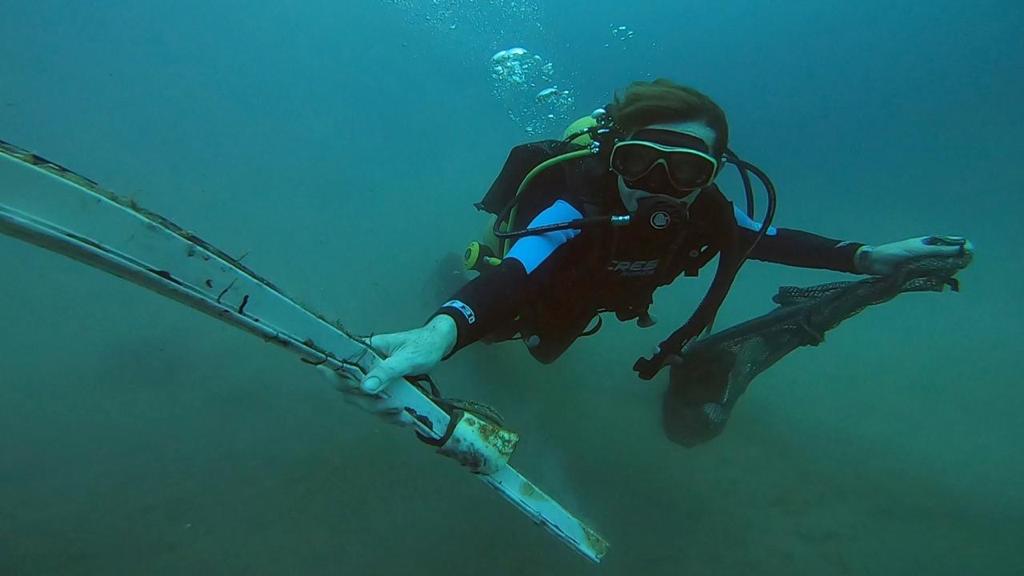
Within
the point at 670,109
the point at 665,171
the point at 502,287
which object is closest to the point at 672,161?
the point at 665,171

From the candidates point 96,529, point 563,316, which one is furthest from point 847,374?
point 96,529

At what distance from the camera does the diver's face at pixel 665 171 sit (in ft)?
7.32

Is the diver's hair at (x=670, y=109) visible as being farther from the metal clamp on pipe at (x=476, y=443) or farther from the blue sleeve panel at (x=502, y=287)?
the metal clamp on pipe at (x=476, y=443)

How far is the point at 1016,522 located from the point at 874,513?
1.00 m

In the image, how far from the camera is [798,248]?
9.81ft

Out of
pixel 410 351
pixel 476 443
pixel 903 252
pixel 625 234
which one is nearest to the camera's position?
pixel 410 351

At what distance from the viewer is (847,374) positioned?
6215 millimetres

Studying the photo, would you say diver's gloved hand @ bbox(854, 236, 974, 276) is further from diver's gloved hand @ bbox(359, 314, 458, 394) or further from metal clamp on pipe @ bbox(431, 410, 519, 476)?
diver's gloved hand @ bbox(359, 314, 458, 394)

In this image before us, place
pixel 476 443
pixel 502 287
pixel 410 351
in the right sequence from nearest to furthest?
pixel 410 351, pixel 476 443, pixel 502 287

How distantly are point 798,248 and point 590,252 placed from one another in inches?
56.4

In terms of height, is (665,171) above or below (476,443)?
above

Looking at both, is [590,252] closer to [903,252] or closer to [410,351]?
[410,351]

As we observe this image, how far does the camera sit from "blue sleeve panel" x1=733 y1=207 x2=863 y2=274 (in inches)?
114

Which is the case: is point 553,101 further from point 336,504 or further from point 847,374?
point 336,504
